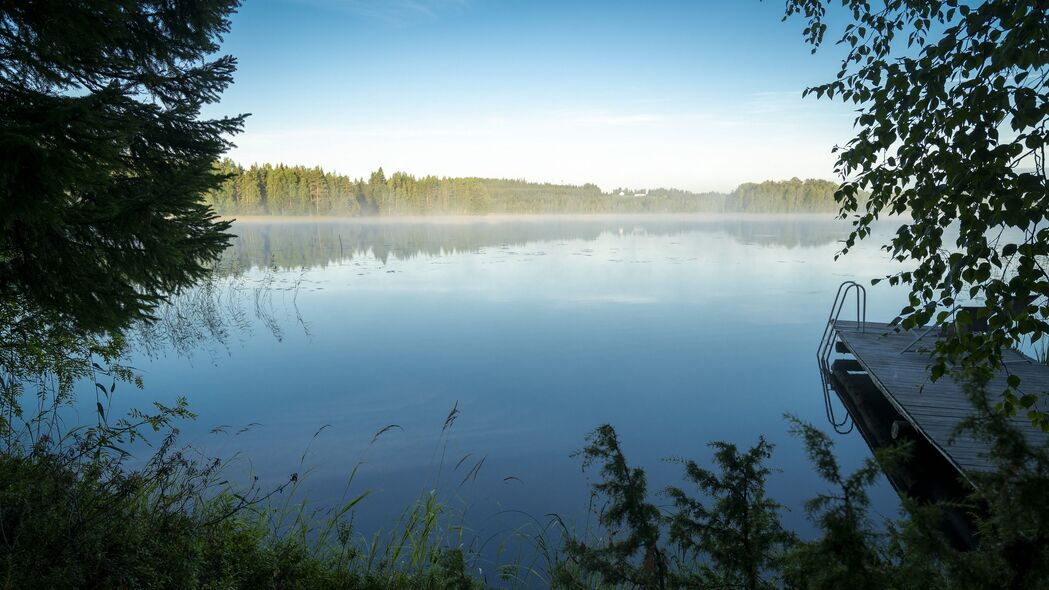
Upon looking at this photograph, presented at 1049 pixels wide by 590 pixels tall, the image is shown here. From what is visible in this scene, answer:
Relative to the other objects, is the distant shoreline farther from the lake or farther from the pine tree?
the pine tree

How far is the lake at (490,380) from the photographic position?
257 inches

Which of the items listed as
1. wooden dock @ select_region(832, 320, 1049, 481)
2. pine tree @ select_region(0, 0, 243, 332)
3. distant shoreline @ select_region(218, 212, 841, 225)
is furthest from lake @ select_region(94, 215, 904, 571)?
distant shoreline @ select_region(218, 212, 841, 225)

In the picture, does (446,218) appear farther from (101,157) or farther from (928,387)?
(101,157)

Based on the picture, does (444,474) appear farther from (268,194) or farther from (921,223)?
(268,194)

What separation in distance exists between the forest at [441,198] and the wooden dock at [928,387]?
220 ft

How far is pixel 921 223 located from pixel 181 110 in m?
4.91

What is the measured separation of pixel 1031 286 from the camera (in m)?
2.16

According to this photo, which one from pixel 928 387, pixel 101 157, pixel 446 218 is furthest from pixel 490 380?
pixel 446 218

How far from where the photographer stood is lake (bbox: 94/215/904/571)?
652 cm

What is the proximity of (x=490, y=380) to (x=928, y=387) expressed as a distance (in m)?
6.66

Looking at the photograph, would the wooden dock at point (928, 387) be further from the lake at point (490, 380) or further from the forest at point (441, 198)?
the forest at point (441, 198)

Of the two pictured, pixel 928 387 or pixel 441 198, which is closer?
pixel 928 387

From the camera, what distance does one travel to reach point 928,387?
6.52m

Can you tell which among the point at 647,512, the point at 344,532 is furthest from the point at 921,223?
the point at 344,532
